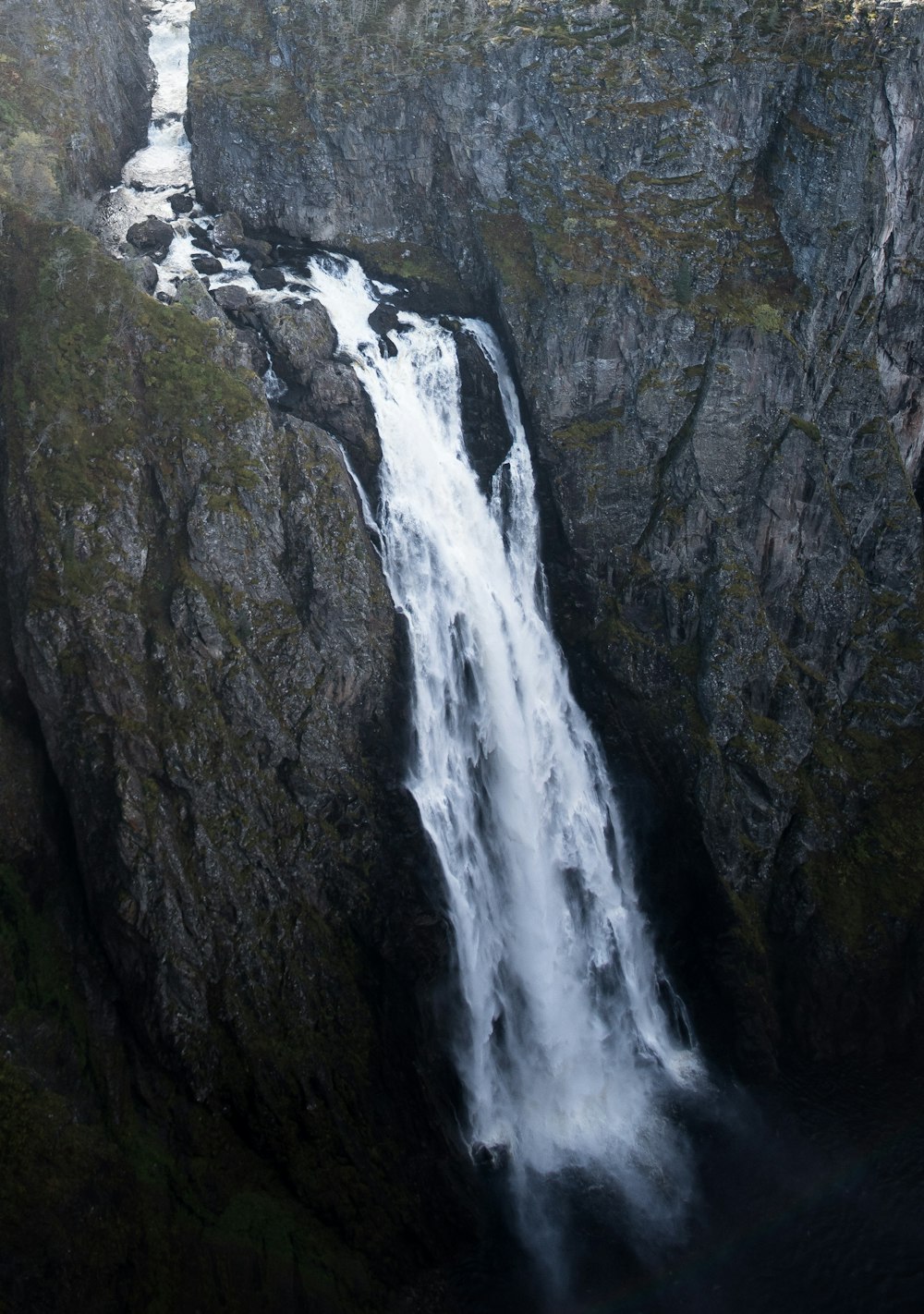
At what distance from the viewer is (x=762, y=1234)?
2869 centimetres

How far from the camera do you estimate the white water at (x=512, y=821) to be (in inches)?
1245

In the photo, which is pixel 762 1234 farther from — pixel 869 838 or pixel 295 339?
pixel 295 339

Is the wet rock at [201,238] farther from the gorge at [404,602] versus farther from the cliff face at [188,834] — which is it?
the cliff face at [188,834]

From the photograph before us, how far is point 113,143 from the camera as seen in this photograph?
40906 mm

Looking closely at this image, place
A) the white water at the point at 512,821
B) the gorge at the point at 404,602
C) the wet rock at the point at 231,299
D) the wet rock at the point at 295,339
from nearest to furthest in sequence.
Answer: the gorge at the point at 404,602 → the white water at the point at 512,821 → the wet rock at the point at 295,339 → the wet rock at the point at 231,299

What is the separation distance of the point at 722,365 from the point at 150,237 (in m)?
20.9

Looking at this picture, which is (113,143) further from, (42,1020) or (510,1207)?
(510,1207)

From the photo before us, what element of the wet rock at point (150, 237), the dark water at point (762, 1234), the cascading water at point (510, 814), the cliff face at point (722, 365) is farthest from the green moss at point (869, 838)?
the wet rock at point (150, 237)

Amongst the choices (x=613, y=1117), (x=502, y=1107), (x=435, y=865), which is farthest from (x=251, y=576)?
(x=613, y=1117)

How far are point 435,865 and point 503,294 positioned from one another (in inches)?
822

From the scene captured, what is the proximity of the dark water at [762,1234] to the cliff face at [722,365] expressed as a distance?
4623 millimetres

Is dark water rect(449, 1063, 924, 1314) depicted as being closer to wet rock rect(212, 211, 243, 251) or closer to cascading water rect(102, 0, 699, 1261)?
cascading water rect(102, 0, 699, 1261)

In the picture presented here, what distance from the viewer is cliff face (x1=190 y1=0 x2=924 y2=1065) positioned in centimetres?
3666

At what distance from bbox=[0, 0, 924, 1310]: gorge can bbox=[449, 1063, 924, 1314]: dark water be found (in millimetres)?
231
